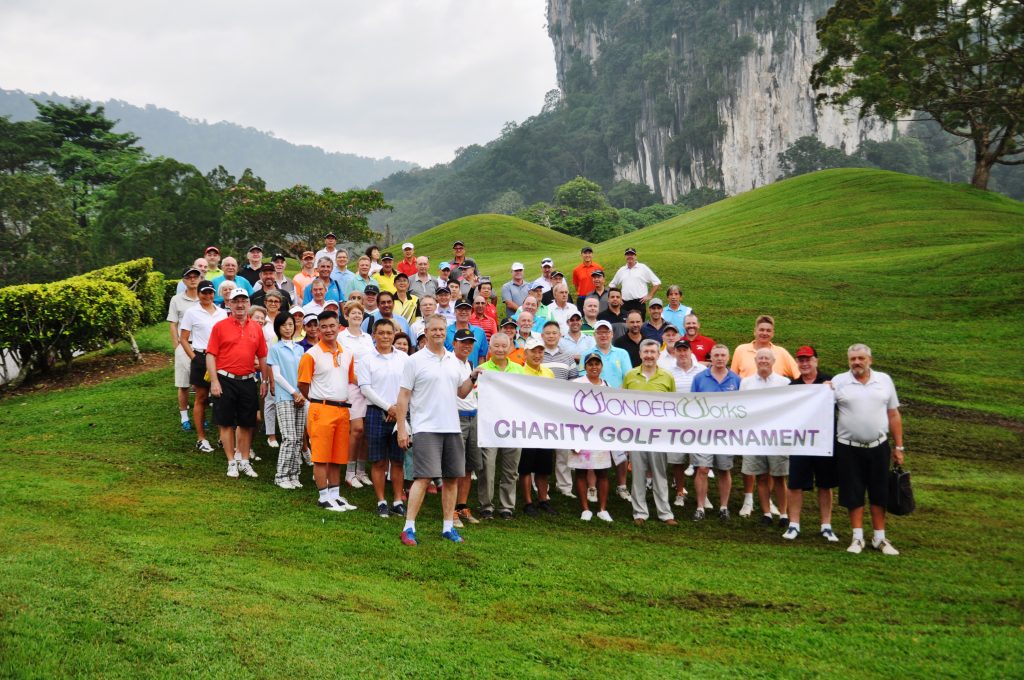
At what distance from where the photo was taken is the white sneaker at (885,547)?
7648 millimetres

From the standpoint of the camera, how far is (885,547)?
7.70 m

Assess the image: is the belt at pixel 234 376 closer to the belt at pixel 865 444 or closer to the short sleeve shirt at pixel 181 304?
the short sleeve shirt at pixel 181 304

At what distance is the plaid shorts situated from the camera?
27.1 feet

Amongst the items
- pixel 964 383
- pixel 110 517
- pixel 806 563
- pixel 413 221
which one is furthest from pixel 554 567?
pixel 413 221

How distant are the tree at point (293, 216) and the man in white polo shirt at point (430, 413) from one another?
42.3 meters

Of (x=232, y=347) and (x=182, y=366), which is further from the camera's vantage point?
(x=182, y=366)

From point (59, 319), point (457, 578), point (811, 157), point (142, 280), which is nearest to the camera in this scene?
point (457, 578)

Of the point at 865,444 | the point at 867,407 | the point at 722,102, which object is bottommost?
the point at 865,444

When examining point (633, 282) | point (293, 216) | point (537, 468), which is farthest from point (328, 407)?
point (293, 216)

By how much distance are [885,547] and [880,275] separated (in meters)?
14.2

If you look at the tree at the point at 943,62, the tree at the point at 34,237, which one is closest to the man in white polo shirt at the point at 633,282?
the tree at the point at 943,62

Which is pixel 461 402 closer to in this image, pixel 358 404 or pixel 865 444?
pixel 358 404

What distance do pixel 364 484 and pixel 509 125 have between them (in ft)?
460

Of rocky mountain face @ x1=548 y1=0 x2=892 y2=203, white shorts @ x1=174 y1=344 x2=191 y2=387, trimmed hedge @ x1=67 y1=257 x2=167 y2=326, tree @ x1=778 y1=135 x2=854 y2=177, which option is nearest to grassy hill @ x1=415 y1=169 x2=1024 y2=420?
white shorts @ x1=174 y1=344 x2=191 y2=387
